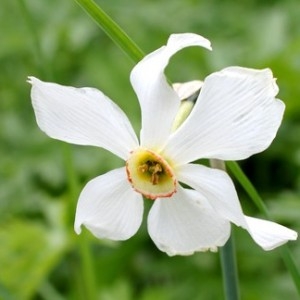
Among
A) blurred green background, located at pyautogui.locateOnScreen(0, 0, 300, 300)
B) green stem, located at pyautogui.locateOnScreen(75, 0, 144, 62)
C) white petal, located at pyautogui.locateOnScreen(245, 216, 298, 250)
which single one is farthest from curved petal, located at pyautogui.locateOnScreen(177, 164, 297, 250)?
blurred green background, located at pyautogui.locateOnScreen(0, 0, 300, 300)

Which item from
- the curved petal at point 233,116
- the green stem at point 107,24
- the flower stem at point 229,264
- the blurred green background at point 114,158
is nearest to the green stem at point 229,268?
the flower stem at point 229,264

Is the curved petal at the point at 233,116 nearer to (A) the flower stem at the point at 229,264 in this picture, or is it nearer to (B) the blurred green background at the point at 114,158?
(A) the flower stem at the point at 229,264

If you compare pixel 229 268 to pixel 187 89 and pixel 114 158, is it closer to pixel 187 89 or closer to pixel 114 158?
pixel 187 89

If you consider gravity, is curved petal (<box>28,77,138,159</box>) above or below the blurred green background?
below

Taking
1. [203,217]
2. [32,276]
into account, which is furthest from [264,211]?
[32,276]

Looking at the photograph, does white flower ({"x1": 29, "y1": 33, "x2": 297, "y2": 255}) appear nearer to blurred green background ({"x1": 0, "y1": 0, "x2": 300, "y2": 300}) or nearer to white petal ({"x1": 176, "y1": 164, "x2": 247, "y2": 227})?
white petal ({"x1": 176, "y1": 164, "x2": 247, "y2": 227})

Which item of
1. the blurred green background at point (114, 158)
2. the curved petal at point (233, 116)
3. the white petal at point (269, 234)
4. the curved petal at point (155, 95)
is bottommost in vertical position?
the white petal at point (269, 234)
